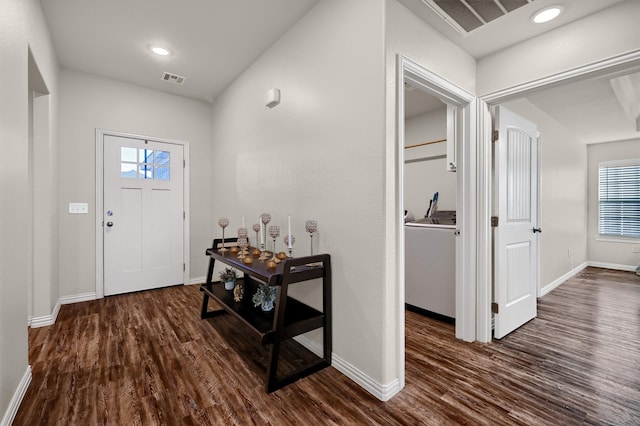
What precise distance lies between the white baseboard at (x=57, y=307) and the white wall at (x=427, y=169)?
415cm

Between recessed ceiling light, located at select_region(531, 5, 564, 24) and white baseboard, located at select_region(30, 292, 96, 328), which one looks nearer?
recessed ceiling light, located at select_region(531, 5, 564, 24)

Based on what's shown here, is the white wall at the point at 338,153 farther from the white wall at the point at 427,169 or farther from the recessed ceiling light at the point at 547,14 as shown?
the white wall at the point at 427,169

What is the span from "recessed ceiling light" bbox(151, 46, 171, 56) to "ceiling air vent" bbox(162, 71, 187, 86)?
42 centimetres

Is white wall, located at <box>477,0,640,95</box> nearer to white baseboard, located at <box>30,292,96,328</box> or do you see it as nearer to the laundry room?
the laundry room

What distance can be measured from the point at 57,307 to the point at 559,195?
653 centimetres

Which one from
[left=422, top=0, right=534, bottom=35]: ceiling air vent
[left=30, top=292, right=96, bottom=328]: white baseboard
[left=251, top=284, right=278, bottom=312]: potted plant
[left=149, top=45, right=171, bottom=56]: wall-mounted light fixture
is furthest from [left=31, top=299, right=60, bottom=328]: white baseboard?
[left=422, top=0, right=534, bottom=35]: ceiling air vent

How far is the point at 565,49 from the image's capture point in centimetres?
196

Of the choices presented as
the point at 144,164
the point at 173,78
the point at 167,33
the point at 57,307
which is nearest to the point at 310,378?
the point at 57,307

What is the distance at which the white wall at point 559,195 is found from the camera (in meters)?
3.74

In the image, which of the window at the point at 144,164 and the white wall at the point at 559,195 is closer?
the window at the point at 144,164

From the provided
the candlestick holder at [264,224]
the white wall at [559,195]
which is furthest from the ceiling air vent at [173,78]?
the white wall at [559,195]

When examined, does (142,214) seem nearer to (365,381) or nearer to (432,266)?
(365,381)

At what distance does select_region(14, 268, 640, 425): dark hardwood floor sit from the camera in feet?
5.07

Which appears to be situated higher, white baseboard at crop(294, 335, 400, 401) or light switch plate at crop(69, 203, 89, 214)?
light switch plate at crop(69, 203, 89, 214)
